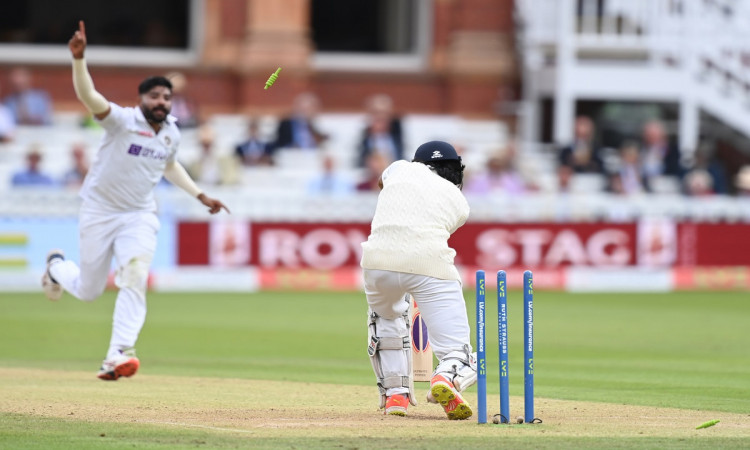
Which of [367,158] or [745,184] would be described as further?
[745,184]

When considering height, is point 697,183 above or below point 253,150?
below

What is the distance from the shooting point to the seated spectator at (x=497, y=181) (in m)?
21.7

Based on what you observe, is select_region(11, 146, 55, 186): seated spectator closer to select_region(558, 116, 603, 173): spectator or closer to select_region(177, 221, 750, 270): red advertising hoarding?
select_region(177, 221, 750, 270): red advertising hoarding

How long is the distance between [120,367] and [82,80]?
1948mm

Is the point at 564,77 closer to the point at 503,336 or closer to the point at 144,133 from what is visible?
the point at 144,133

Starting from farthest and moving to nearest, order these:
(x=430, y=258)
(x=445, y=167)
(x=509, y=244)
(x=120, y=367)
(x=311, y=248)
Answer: (x=509, y=244) < (x=311, y=248) < (x=120, y=367) < (x=445, y=167) < (x=430, y=258)

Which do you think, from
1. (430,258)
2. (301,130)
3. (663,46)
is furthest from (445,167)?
(663,46)

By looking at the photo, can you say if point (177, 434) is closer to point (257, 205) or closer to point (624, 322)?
point (624, 322)

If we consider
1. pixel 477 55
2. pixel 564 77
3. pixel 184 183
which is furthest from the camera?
pixel 477 55

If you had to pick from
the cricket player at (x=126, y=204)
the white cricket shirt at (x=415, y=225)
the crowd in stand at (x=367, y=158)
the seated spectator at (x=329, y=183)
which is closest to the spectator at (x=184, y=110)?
the crowd in stand at (x=367, y=158)

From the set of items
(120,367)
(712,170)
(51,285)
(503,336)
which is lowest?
(120,367)

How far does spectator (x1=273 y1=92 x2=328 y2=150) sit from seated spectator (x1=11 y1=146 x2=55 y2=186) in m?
3.48

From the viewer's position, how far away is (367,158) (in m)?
21.8

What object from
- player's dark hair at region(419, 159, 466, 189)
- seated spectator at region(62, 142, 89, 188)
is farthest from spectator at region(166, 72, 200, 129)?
player's dark hair at region(419, 159, 466, 189)
